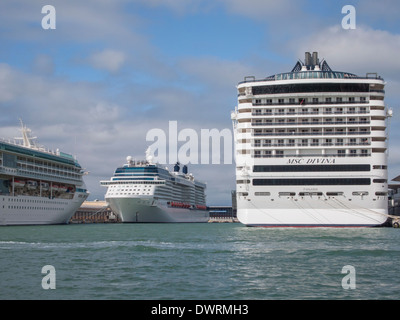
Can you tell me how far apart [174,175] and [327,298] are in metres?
119

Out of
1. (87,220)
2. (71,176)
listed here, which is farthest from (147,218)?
(87,220)

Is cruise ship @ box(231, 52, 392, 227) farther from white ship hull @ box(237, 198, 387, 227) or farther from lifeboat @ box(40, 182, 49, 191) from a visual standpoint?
lifeboat @ box(40, 182, 49, 191)

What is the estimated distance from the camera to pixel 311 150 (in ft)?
194

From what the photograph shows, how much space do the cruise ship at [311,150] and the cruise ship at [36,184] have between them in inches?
1492

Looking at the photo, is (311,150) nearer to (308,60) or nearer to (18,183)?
(308,60)

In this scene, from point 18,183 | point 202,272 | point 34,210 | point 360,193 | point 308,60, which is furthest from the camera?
point 34,210

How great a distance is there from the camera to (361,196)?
56438 millimetres

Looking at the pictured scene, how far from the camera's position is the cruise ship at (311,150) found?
56.5 m

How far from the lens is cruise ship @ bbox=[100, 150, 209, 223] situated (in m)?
114

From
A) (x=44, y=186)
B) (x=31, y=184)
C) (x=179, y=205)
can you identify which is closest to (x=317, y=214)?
(x=31, y=184)

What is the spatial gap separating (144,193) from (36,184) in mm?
29858

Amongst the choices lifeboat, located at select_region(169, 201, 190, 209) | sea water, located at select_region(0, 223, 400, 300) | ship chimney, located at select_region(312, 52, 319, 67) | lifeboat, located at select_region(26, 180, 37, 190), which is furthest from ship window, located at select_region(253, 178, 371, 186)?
lifeboat, located at select_region(169, 201, 190, 209)

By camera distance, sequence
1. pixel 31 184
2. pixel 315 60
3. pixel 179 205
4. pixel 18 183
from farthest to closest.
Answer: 1. pixel 179 205
2. pixel 31 184
3. pixel 18 183
4. pixel 315 60
